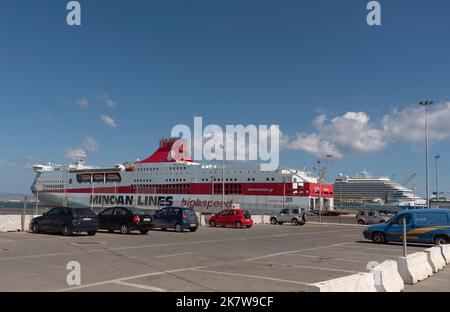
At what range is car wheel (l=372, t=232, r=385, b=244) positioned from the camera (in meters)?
19.6

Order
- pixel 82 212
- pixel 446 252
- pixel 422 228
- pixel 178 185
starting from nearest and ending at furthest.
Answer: pixel 446 252 → pixel 422 228 → pixel 82 212 → pixel 178 185

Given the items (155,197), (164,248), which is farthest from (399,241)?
(155,197)

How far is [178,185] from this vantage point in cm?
8194

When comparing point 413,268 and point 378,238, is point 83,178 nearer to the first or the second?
point 378,238

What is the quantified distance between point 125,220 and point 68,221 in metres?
3.11

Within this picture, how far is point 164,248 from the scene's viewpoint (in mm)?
15281

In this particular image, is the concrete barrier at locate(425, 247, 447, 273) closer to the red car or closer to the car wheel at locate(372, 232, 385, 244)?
the car wheel at locate(372, 232, 385, 244)

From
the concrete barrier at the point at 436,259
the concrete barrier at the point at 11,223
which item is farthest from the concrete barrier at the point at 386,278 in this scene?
the concrete barrier at the point at 11,223

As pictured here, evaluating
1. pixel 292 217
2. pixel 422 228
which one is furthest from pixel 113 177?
pixel 422 228

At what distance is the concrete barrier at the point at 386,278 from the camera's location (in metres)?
7.05

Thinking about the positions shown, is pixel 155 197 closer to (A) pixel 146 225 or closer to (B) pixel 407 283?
(A) pixel 146 225

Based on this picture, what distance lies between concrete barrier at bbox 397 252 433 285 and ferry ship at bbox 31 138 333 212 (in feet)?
174
